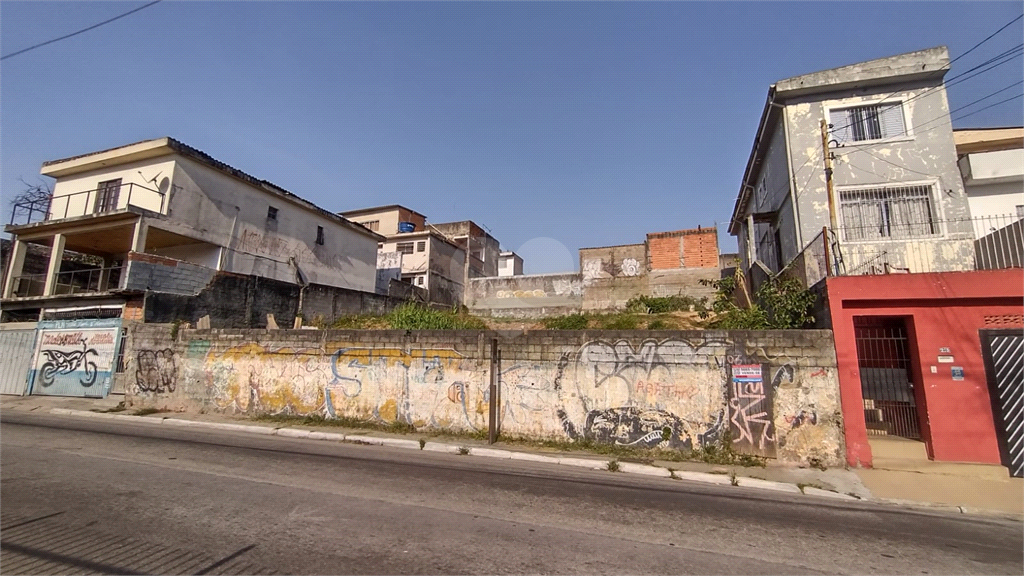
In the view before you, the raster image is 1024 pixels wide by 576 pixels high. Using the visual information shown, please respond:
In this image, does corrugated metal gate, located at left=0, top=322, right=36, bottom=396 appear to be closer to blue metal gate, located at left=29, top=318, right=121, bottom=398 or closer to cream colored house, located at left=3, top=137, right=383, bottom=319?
blue metal gate, located at left=29, top=318, right=121, bottom=398

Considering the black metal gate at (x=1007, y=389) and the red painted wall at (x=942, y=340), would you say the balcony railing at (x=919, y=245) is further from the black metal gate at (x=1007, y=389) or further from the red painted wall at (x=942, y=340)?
the black metal gate at (x=1007, y=389)

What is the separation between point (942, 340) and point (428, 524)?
32.6ft

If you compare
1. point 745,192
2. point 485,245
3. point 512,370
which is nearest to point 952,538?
point 512,370

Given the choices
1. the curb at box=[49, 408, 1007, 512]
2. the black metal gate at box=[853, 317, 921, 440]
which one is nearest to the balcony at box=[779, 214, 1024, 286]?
the black metal gate at box=[853, 317, 921, 440]

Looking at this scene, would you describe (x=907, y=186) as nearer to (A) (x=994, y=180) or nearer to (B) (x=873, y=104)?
(A) (x=994, y=180)

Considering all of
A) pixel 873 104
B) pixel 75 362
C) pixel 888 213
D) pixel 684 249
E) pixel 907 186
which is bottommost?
pixel 75 362

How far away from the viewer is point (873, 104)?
14.5m

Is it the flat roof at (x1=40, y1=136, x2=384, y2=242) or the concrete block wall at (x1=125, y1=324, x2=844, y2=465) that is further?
the flat roof at (x1=40, y1=136, x2=384, y2=242)

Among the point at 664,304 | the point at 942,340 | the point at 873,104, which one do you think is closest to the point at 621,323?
the point at 664,304

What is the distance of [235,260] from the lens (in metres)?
22.5

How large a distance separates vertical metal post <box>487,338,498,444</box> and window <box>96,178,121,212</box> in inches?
863

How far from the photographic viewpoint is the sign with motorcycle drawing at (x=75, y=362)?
16.0 meters

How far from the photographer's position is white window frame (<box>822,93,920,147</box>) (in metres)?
14.1

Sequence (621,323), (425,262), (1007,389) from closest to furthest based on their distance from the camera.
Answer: (1007,389)
(621,323)
(425,262)
